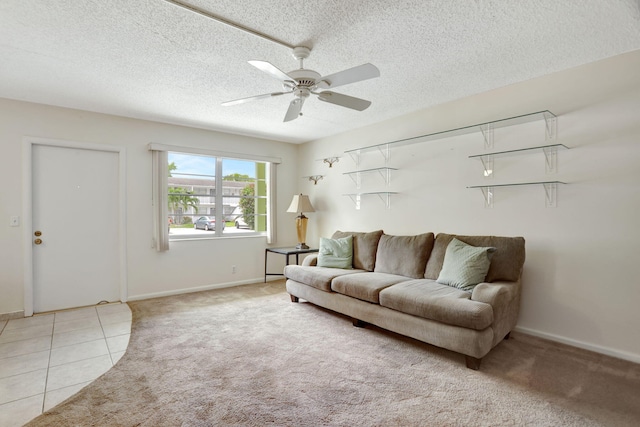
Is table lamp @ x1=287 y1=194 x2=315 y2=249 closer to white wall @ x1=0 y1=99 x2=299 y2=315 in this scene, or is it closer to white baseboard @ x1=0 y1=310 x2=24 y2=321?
white wall @ x1=0 y1=99 x2=299 y2=315

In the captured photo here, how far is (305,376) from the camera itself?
7.58ft

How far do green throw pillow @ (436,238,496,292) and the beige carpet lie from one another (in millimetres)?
602

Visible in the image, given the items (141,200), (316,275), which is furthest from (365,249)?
(141,200)

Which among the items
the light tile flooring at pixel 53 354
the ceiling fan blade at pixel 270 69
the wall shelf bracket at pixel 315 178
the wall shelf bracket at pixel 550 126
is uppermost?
the ceiling fan blade at pixel 270 69

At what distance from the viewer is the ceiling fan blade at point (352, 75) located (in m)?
2.05

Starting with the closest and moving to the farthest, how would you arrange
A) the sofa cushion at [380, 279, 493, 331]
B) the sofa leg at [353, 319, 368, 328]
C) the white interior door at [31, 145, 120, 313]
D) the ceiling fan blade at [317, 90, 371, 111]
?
the sofa cushion at [380, 279, 493, 331] → the ceiling fan blade at [317, 90, 371, 111] → the sofa leg at [353, 319, 368, 328] → the white interior door at [31, 145, 120, 313]

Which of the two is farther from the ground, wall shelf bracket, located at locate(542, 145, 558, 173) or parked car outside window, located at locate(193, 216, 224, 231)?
wall shelf bracket, located at locate(542, 145, 558, 173)

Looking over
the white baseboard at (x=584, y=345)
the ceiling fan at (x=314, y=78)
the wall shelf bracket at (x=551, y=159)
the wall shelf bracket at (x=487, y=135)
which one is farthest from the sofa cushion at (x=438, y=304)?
the ceiling fan at (x=314, y=78)

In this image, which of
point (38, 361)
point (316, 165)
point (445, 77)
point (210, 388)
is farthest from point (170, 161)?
point (445, 77)

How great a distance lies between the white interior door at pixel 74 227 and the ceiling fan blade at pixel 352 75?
3284mm

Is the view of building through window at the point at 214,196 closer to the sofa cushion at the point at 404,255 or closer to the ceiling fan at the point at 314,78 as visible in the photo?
the sofa cushion at the point at 404,255

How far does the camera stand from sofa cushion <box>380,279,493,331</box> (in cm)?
233

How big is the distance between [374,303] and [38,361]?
2796mm

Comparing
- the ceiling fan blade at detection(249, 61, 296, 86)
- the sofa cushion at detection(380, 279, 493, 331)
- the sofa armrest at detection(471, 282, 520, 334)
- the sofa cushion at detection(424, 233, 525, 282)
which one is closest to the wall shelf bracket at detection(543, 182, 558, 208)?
the sofa cushion at detection(424, 233, 525, 282)
